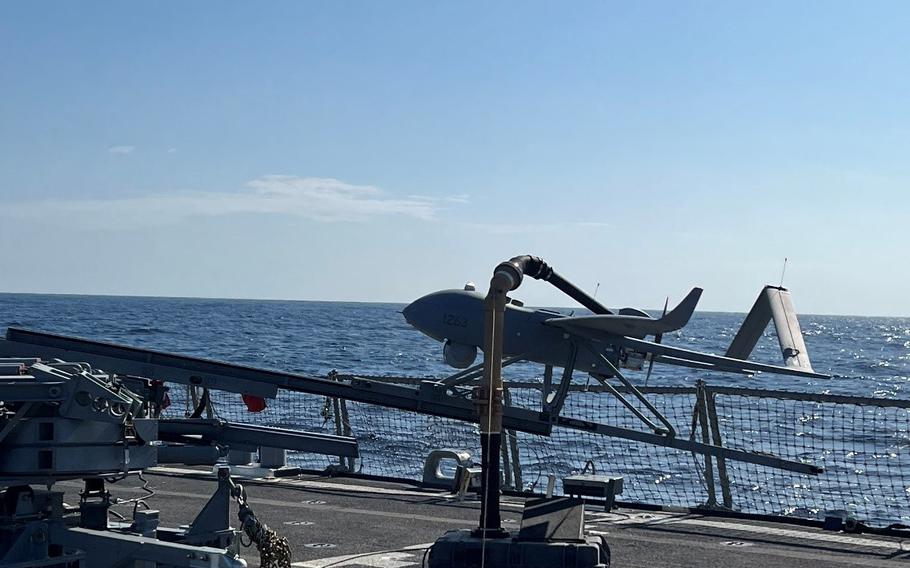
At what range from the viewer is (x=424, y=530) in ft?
47.7

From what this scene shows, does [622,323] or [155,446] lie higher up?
[622,323]

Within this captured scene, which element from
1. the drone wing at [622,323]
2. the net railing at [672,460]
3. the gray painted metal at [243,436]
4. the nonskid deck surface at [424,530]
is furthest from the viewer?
the net railing at [672,460]

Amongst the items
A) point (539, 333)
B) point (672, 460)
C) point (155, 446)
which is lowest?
point (672, 460)

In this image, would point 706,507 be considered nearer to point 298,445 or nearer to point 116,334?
point 298,445

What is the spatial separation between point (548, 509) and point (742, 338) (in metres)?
11.7

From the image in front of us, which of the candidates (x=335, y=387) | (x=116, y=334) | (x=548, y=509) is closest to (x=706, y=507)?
(x=548, y=509)

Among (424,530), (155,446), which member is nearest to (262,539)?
(155,446)

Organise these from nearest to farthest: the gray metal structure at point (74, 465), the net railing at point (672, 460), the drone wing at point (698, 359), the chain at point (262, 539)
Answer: the gray metal structure at point (74, 465) → the chain at point (262, 539) → the net railing at point (672, 460) → the drone wing at point (698, 359)

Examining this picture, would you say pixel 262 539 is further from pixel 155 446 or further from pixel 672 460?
pixel 672 460

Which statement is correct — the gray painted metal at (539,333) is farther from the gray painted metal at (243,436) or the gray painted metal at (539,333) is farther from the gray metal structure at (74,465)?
the gray metal structure at (74,465)

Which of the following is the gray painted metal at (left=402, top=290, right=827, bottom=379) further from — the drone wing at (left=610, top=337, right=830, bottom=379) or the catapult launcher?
the catapult launcher

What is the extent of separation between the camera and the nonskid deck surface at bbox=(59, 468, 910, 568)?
13.1m

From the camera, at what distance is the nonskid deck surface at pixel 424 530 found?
1309 centimetres

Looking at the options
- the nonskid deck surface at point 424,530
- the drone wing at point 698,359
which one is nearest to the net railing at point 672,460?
the drone wing at point 698,359
